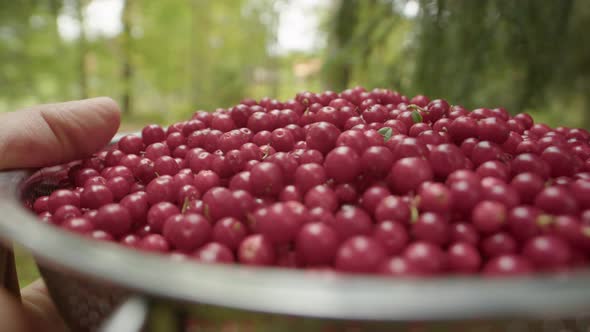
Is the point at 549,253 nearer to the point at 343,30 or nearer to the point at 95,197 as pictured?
the point at 95,197

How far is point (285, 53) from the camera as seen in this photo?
5438 mm

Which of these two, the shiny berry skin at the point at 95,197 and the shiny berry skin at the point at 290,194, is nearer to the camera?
the shiny berry skin at the point at 290,194

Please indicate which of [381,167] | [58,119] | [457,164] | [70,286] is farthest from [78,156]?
[457,164]

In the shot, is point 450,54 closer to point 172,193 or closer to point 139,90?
point 172,193

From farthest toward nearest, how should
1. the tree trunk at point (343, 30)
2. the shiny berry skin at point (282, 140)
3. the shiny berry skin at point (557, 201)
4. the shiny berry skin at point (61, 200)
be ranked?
the tree trunk at point (343, 30)
the shiny berry skin at point (282, 140)
the shiny berry skin at point (61, 200)
the shiny berry skin at point (557, 201)

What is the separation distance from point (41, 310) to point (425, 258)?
31.2 inches

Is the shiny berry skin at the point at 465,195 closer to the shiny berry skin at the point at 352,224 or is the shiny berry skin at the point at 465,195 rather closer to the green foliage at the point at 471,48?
the shiny berry skin at the point at 352,224

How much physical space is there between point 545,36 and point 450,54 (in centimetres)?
30

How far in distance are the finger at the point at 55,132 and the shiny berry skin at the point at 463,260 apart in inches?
31.7

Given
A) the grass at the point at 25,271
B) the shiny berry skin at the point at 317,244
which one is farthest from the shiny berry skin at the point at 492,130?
the grass at the point at 25,271

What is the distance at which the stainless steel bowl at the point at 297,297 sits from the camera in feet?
1.27

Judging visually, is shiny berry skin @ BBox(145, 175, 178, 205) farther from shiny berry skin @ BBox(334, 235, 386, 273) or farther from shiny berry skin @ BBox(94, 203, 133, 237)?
shiny berry skin @ BBox(334, 235, 386, 273)

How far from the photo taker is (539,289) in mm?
395

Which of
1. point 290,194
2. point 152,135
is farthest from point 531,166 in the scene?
point 152,135
